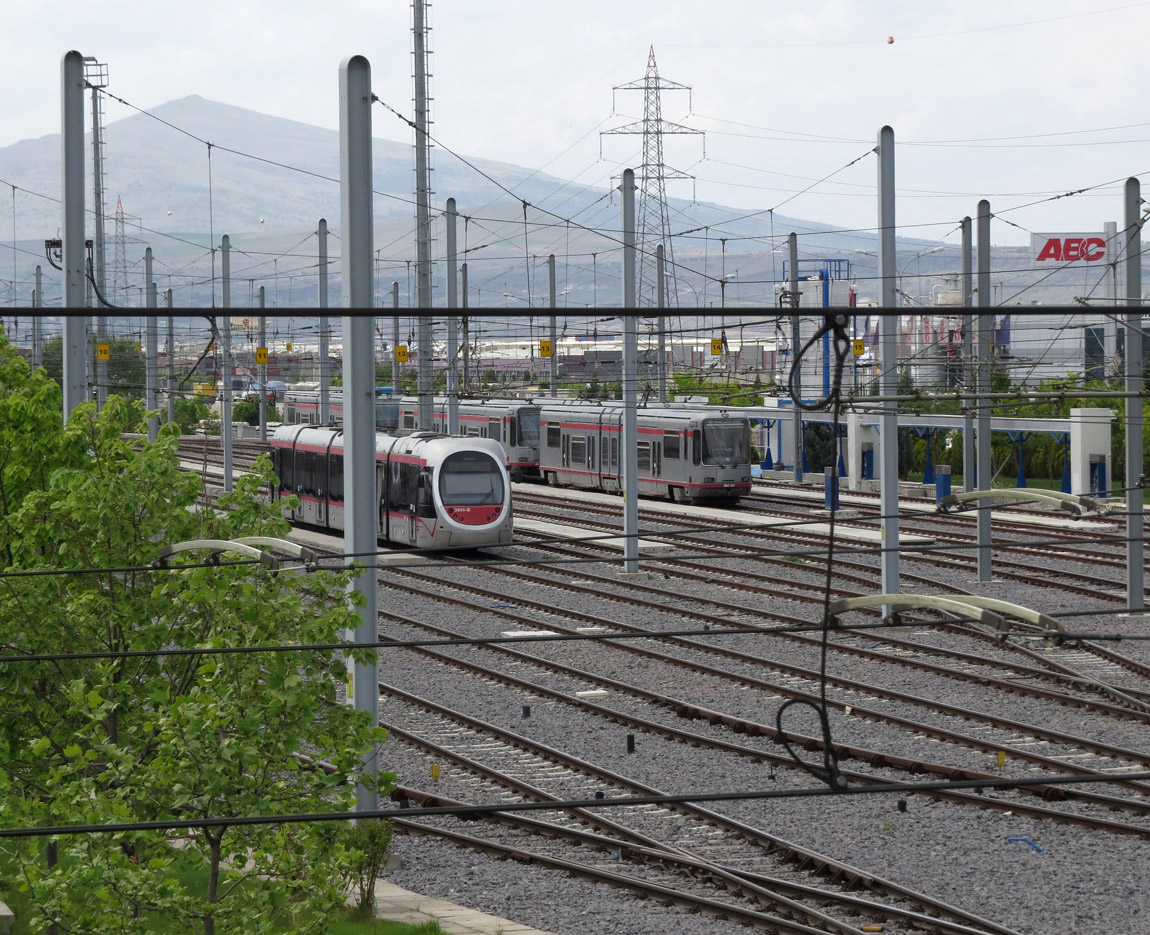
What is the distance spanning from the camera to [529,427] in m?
41.9

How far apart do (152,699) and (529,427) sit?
34.4m

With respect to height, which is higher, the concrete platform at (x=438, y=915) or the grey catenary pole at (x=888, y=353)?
the grey catenary pole at (x=888, y=353)

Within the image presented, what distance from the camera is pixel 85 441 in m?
10.2

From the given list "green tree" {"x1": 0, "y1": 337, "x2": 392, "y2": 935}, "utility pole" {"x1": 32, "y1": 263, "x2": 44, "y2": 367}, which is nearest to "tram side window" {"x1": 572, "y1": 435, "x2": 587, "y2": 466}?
"utility pole" {"x1": 32, "y1": 263, "x2": 44, "y2": 367}

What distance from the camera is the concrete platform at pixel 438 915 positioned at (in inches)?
386

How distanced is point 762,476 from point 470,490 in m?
17.8

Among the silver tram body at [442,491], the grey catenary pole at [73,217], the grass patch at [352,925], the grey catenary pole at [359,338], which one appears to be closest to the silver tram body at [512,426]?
the silver tram body at [442,491]

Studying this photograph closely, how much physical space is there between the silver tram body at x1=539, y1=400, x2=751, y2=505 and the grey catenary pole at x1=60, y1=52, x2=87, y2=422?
23.8m

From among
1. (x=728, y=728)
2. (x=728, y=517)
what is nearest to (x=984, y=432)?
(x=728, y=728)

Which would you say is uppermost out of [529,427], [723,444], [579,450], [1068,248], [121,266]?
[121,266]

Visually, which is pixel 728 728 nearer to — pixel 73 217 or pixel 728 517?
pixel 73 217

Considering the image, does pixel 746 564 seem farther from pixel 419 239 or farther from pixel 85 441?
Answer: pixel 85 441

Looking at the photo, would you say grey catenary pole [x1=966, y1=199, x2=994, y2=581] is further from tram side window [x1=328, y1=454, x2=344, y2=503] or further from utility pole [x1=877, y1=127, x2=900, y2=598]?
tram side window [x1=328, y1=454, x2=344, y2=503]

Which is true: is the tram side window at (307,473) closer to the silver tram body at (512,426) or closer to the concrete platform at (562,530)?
the concrete platform at (562,530)
